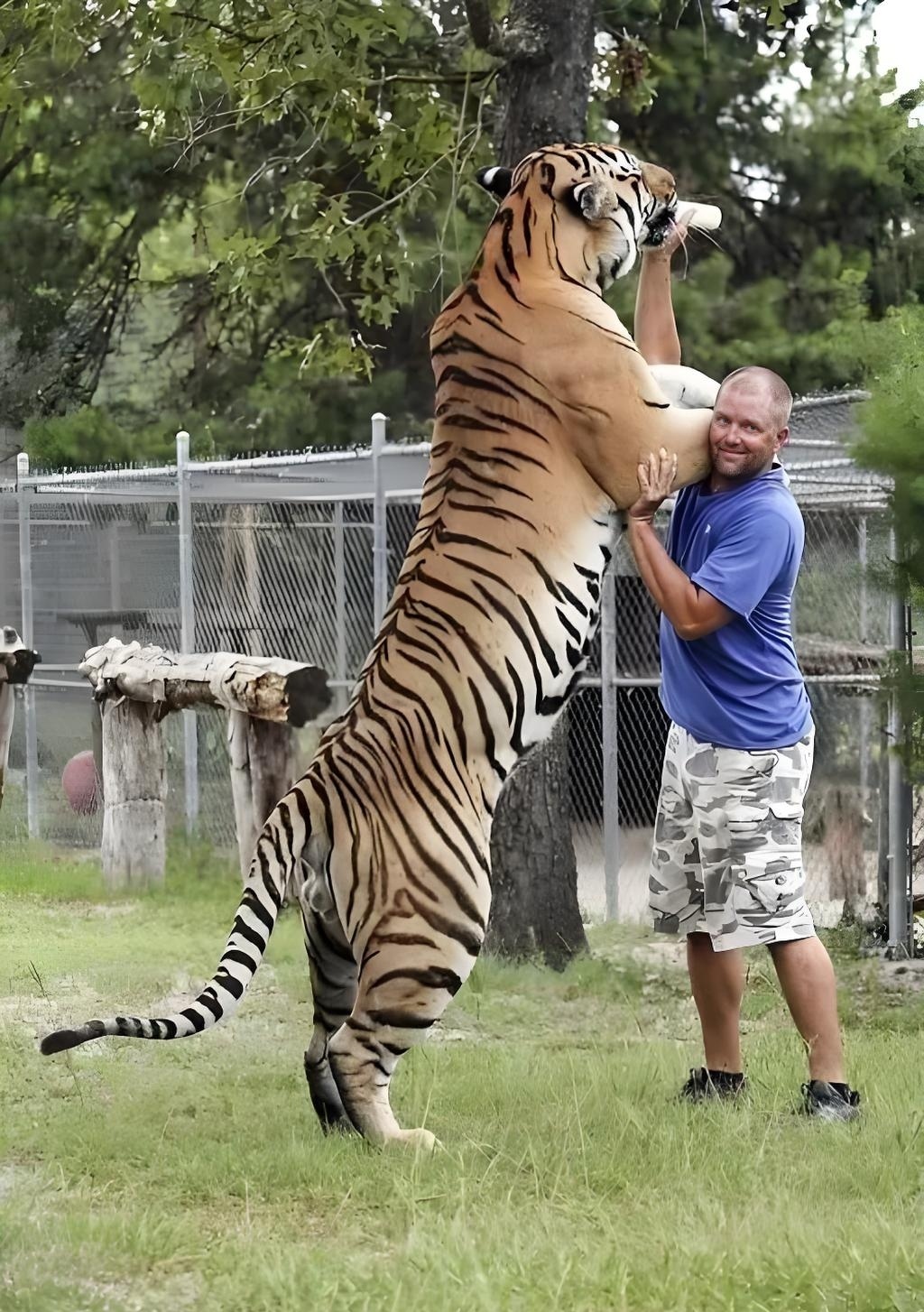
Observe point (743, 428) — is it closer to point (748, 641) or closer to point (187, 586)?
point (748, 641)

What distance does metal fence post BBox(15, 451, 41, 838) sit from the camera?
9.69m

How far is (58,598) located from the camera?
35.6ft

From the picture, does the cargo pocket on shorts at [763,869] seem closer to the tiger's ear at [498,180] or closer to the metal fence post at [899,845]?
the tiger's ear at [498,180]

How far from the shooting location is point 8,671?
8312 mm

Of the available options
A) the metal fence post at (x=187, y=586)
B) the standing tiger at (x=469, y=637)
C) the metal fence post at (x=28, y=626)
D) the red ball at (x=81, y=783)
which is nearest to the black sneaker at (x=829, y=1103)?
the standing tiger at (x=469, y=637)

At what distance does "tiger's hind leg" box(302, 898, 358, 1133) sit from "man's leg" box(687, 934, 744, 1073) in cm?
89

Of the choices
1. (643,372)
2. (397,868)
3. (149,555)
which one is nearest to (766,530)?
(643,372)

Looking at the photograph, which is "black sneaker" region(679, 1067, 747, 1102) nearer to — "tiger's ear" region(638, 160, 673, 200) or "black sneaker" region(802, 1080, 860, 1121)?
"black sneaker" region(802, 1080, 860, 1121)

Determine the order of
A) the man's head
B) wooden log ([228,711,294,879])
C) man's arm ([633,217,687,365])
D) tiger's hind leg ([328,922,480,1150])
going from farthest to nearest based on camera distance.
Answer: wooden log ([228,711,294,879]) < man's arm ([633,217,687,365]) < the man's head < tiger's hind leg ([328,922,480,1150])

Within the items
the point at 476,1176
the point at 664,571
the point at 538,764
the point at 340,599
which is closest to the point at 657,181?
the point at 664,571

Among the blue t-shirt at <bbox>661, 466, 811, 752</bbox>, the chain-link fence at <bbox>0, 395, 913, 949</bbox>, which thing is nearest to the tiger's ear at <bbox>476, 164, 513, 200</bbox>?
the blue t-shirt at <bbox>661, 466, 811, 752</bbox>

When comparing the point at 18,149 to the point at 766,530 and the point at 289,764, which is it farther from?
the point at 766,530

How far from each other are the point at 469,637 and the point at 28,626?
648cm

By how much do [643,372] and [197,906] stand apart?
477 centimetres
